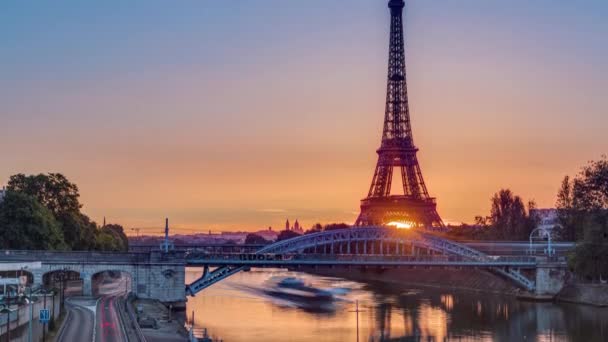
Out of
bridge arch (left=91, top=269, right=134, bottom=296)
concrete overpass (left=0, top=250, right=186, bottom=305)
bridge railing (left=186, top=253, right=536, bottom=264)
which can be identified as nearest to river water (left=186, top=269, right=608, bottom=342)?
concrete overpass (left=0, top=250, right=186, bottom=305)

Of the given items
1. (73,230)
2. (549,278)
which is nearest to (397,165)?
(549,278)

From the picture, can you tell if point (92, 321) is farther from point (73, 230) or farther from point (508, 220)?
point (508, 220)

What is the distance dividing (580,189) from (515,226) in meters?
28.6

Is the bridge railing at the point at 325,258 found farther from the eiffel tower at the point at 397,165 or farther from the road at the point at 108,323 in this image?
the eiffel tower at the point at 397,165

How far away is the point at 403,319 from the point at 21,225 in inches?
1385

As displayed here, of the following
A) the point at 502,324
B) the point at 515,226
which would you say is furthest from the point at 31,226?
the point at 515,226

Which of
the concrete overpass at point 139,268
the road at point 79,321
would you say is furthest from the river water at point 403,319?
the road at point 79,321

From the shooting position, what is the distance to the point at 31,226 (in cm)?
7900

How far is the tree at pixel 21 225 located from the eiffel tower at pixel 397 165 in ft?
148

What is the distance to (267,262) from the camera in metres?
73.9

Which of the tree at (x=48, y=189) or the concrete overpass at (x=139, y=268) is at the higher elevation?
the tree at (x=48, y=189)

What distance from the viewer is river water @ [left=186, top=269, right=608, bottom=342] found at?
193ft

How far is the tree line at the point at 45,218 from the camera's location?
79.4m

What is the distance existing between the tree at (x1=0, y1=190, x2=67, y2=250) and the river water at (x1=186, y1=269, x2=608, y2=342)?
14.8 meters
